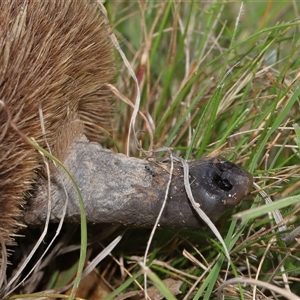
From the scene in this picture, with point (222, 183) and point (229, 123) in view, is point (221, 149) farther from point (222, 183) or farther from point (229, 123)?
point (222, 183)

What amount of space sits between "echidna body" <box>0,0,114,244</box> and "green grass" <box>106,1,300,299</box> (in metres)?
0.39

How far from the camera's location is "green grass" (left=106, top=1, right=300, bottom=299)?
5.11 feet

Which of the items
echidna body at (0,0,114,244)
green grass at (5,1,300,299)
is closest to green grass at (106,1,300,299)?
green grass at (5,1,300,299)

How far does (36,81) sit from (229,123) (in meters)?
0.67

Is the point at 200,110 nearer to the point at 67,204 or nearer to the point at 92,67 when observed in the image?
the point at 92,67

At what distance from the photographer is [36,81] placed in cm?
134

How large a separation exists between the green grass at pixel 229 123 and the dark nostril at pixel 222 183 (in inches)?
4.0

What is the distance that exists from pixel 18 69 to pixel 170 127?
29.6 inches

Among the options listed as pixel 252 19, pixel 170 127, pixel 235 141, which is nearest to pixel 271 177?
pixel 235 141

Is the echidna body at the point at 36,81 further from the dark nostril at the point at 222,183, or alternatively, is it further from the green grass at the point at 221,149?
the dark nostril at the point at 222,183

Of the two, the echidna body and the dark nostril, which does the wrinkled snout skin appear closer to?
the dark nostril

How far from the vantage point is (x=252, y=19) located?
2547 millimetres

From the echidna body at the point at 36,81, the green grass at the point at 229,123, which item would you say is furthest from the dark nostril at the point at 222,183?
the echidna body at the point at 36,81

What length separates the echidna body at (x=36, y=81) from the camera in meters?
1.30
